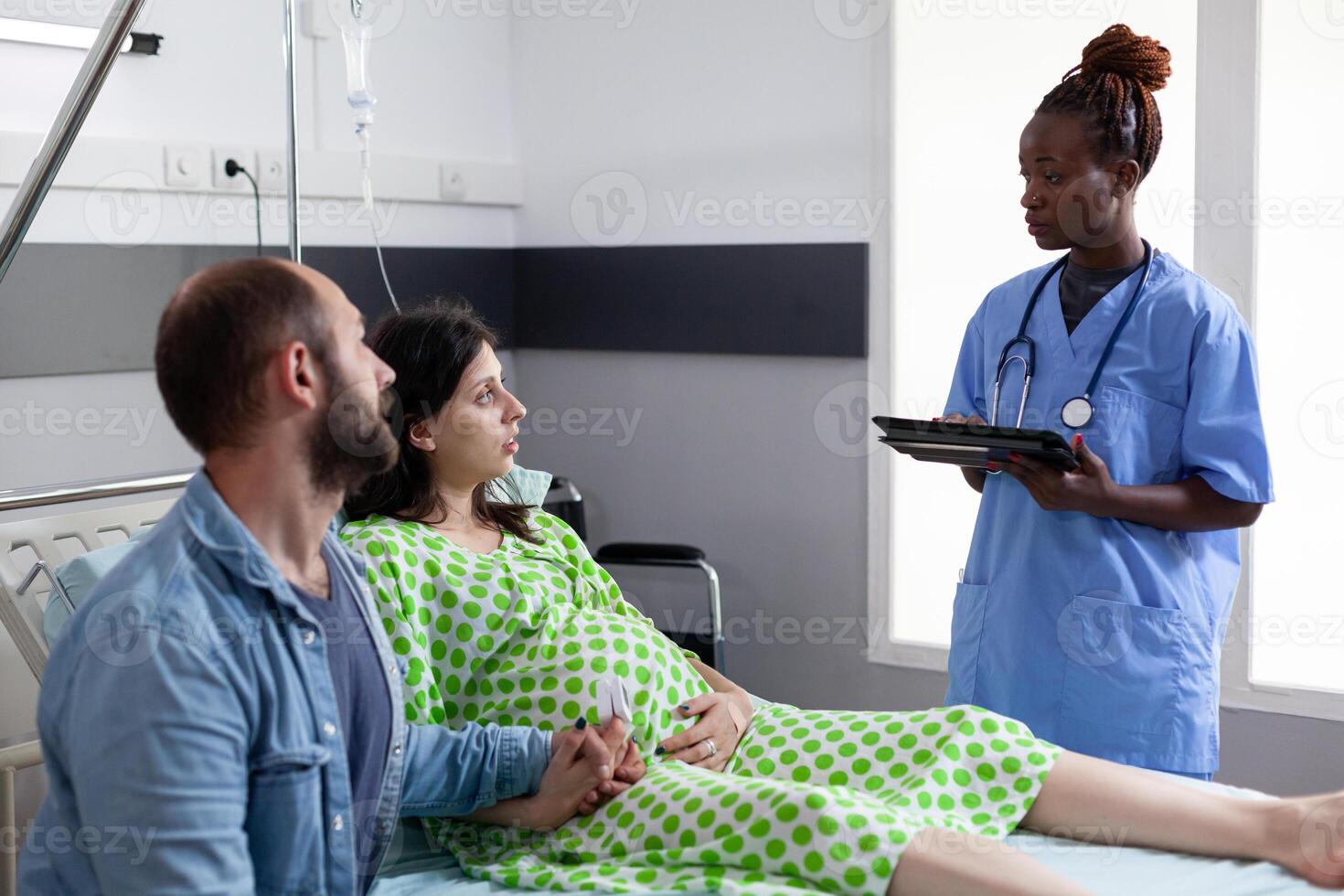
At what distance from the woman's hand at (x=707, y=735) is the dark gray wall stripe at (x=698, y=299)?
4.80 feet

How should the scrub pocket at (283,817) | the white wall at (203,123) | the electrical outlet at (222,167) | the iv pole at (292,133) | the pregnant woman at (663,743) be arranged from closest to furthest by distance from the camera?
the scrub pocket at (283,817) < the pregnant woman at (663,743) < the iv pole at (292,133) < the white wall at (203,123) < the electrical outlet at (222,167)

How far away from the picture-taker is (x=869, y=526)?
317 cm

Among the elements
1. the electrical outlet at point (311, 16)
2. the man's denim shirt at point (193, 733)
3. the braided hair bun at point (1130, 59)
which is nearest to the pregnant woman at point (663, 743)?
the man's denim shirt at point (193, 733)

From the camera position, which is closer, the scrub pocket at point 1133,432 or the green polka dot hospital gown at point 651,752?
the green polka dot hospital gown at point 651,752

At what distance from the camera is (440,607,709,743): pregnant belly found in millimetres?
1759

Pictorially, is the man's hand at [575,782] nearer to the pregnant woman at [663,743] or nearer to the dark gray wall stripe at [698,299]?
the pregnant woman at [663,743]

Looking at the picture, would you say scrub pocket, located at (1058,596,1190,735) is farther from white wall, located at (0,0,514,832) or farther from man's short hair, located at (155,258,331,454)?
white wall, located at (0,0,514,832)

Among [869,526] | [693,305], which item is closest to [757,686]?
[869,526]

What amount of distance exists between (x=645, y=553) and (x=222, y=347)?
180 cm

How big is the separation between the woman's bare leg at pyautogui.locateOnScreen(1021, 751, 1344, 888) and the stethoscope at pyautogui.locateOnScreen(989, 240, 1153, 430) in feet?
1.81

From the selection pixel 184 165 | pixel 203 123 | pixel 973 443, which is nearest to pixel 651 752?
pixel 973 443

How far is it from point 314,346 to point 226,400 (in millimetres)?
106

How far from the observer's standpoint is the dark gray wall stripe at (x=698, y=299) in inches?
125

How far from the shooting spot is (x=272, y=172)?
9.60 feet
